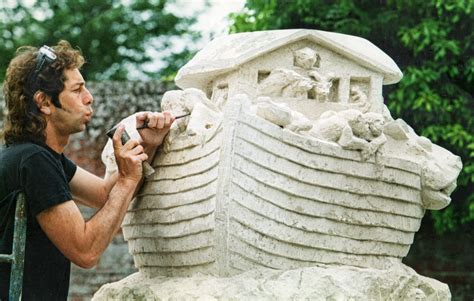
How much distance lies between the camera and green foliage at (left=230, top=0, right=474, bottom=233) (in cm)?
812

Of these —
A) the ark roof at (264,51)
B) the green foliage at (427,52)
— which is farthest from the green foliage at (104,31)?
the ark roof at (264,51)

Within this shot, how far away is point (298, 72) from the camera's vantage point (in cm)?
421

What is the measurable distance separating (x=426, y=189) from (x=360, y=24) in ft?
14.9

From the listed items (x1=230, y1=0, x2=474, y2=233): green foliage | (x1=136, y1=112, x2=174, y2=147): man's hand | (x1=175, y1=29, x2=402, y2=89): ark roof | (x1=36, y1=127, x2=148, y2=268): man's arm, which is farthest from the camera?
(x1=230, y1=0, x2=474, y2=233): green foliage

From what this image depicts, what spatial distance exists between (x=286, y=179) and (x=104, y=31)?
12.1 m

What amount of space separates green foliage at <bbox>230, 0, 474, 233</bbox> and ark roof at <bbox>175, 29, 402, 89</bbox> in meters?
3.75

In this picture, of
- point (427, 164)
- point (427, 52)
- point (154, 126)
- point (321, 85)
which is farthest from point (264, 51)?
point (427, 52)

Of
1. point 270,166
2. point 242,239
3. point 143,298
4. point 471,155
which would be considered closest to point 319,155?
point 270,166

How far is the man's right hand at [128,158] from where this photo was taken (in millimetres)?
3811

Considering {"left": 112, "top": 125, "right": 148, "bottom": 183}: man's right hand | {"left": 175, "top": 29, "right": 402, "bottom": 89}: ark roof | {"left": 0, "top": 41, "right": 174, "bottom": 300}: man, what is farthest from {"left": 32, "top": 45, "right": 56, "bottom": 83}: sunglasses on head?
{"left": 175, "top": 29, "right": 402, "bottom": 89}: ark roof

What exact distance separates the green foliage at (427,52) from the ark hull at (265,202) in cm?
403

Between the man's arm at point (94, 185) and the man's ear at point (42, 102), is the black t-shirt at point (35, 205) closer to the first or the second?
the man's ear at point (42, 102)

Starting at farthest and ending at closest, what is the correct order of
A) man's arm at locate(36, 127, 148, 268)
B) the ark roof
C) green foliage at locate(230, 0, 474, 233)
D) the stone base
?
green foliage at locate(230, 0, 474, 233) → the ark roof → the stone base → man's arm at locate(36, 127, 148, 268)

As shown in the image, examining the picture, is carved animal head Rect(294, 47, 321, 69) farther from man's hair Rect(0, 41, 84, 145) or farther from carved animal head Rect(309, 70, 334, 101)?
man's hair Rect(0, 41, 84, 145)
